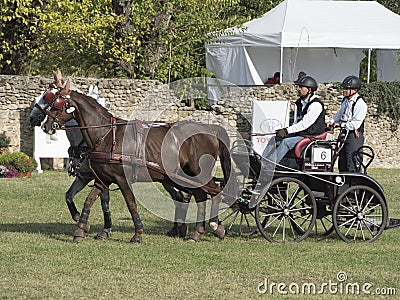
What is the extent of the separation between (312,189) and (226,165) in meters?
1.17

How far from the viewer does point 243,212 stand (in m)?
11.3

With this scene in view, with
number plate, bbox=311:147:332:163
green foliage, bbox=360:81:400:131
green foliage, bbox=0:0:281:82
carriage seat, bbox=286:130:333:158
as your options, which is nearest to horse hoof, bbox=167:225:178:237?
carriage seat, bbox=286:130:333:158

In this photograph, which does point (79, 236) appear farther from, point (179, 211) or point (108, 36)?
point (108, 36)

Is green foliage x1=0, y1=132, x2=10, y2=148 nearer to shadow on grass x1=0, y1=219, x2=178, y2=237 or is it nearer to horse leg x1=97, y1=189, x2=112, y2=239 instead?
shadow on grass x1=0, y1=219, x2=178, y2=237

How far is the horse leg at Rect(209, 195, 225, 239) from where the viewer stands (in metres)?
11.3

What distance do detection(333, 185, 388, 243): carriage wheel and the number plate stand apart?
1.61 ft

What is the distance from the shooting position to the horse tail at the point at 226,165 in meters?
11.3

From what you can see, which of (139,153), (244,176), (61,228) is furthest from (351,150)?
(61,228)

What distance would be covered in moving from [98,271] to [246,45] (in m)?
18.8

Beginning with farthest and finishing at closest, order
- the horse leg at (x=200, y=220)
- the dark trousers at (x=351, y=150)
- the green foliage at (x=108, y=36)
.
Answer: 1. the green foliage at (x=108, y=36)
2. the dark trousers at (x=351, y=150)
3. the horse leg at (x=200, y=220)

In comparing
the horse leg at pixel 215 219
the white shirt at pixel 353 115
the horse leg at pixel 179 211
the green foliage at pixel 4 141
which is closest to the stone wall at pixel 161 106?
the green foliage at pixel 4 141

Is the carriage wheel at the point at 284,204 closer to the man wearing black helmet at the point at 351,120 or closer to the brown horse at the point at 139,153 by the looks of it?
the brown horse at the point at 139,153

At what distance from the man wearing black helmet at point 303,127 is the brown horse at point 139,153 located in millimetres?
657

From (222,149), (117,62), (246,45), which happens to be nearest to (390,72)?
(246,45)
